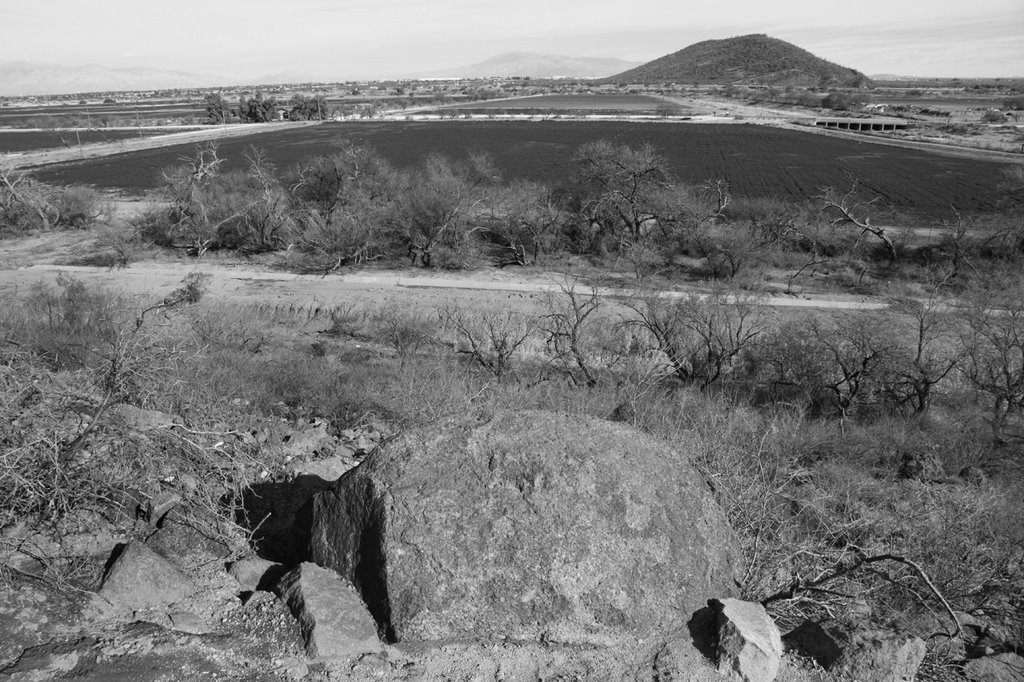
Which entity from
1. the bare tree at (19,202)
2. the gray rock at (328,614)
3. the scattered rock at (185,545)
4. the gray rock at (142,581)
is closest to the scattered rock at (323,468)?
the scattered rock at (185,545)

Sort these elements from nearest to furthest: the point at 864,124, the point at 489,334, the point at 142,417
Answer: the point at 142,417
the point at 489,334
the point at 864,124

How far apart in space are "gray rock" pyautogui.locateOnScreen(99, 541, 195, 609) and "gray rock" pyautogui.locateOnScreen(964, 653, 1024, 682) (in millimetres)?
7123

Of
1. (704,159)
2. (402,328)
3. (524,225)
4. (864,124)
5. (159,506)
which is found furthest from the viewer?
(864,124)

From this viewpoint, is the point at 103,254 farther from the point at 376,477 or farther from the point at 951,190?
the point at 951,190

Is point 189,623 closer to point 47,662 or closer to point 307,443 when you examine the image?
point 47,662

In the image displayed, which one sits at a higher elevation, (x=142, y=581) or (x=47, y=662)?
(x=142, y=581)

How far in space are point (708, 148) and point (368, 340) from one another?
71.3 meters

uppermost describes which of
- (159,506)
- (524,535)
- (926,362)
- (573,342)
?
(524,535)

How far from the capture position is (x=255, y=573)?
265 inches

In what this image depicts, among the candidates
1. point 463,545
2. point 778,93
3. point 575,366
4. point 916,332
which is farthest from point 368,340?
point 778,93

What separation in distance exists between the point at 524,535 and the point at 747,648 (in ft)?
6.59

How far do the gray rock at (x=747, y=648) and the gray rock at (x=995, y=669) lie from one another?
2.01 meters

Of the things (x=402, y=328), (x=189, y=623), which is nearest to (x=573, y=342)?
(x=402, y=328)

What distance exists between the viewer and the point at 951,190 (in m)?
58.5
